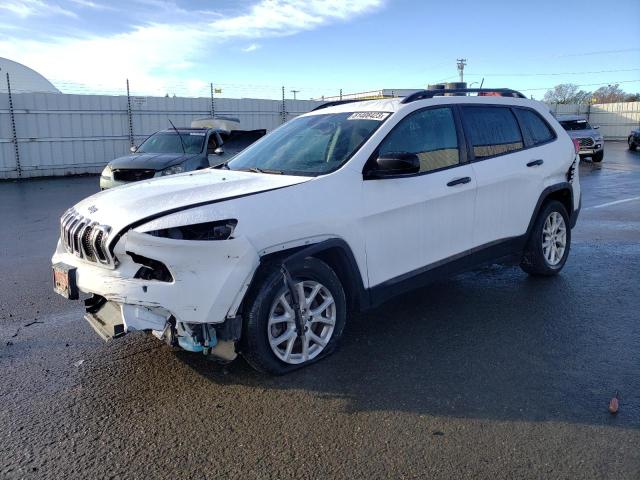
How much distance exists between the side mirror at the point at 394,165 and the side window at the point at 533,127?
85.5 inches

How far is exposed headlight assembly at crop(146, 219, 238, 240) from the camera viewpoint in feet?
11.0

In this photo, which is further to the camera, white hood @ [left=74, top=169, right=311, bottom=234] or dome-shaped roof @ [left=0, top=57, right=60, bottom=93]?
dome-shaped roof @ [left=0, top=57, right=60, bottom=93]

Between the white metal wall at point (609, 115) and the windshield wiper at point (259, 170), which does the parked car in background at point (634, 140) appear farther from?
the windshield wiper at point (259, 170)

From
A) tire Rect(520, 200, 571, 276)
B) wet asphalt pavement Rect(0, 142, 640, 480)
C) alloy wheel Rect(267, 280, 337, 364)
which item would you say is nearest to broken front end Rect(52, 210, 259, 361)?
alloy wheel Rect(267, 280, 337, 364)

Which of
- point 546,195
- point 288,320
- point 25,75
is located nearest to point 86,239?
point 288,320

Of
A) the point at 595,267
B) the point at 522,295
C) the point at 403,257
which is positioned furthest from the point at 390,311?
the point at 595,267

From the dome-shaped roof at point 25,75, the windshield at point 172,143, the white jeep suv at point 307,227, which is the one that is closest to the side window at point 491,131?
the white jeep suv at point 307,227

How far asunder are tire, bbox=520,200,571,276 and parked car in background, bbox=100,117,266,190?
609cm

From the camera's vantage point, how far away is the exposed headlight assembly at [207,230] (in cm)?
336

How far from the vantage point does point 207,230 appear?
11.1 ft

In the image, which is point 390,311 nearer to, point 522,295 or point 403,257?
point 403,257

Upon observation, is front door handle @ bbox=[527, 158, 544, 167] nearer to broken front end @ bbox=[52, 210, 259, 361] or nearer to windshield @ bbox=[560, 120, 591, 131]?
broken front end @ bbox=[52, 210, 259, 361]

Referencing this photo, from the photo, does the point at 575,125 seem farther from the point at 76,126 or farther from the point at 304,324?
the point at 304,324

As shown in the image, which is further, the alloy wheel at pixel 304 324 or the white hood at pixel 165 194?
the alloy wheel at pixel 304 324
